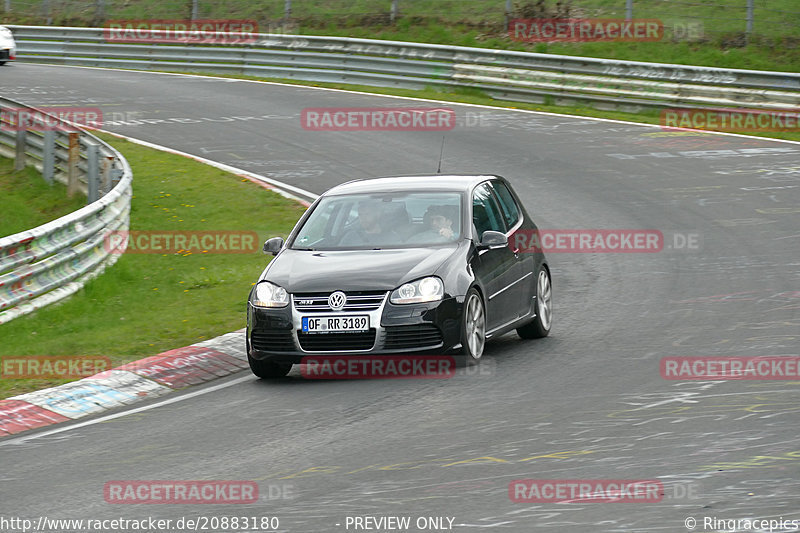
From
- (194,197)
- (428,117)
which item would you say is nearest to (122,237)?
(194,197)

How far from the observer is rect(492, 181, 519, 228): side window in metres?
12.3

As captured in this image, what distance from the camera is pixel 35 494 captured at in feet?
23.7

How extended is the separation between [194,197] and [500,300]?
10428 millimetres

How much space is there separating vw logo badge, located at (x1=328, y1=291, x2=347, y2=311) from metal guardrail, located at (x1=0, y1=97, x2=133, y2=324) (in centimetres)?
436

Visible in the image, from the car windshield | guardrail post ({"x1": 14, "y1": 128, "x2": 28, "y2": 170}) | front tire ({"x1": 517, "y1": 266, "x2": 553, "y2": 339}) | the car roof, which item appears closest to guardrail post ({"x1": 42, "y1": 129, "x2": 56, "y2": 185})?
guardrail post ({"x1": 14, "y1": 128, "x2": 28, "y2": 170})

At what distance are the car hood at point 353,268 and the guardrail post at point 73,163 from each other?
33.9 ft

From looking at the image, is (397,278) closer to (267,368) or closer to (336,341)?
(336,341)

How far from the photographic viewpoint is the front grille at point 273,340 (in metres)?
10.2

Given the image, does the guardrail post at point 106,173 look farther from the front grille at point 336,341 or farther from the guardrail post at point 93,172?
the front grille at point 336,341

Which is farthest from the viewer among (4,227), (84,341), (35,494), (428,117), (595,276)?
(428,117)

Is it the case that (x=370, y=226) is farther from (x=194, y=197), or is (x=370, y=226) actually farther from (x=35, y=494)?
(x=194, y=197)

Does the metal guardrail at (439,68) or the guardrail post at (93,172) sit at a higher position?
the metal guardrail at (439,68)

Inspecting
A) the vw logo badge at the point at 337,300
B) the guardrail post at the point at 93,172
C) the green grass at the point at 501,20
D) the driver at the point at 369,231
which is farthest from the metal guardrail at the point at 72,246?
the green grass at the point at 501,20

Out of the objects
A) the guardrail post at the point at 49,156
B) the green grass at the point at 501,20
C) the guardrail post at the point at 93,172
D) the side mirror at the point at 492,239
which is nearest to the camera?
the side mirror at the point at 492,239
